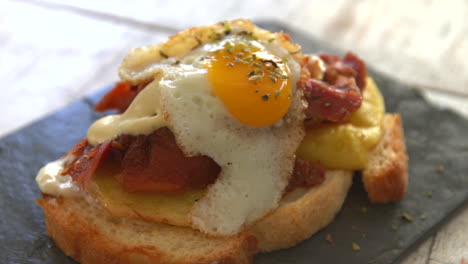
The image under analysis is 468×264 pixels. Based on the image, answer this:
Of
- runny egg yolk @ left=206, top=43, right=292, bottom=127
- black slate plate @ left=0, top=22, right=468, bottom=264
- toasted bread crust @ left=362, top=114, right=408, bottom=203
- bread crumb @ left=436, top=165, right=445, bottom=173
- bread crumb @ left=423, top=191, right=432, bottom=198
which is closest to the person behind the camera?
runny egg yolk @ left=206, top=43, right=292, bottom=127

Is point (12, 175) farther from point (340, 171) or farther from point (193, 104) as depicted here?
point (340, 171)

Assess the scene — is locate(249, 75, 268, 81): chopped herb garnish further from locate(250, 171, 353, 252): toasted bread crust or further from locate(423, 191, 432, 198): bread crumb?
locate(423, 191, 432, 198): bread crumb

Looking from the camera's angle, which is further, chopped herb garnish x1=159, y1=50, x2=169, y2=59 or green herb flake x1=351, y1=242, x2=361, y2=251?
chopped herb garnish x1=159, y1=50, x2=169, y2=59

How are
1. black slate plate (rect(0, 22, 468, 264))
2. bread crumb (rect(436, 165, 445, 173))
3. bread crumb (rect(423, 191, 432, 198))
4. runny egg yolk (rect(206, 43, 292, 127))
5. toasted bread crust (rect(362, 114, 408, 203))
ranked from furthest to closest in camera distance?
bread crumb (rect(436, 165, 445, 173)) → bread crumb (rect(423, 191, 432, 198)) → toasted bread crust (rect(362, 114, 408, 203)) → black slate plate (rect(0, 22, 468, 264)) → runny egg yolk (rect(206, 43, 292, 127))

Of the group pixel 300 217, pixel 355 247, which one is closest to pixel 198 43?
pixel 300 217

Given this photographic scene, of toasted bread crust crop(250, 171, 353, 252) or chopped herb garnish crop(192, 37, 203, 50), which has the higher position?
chopped herb garnish crop(192, 37, 203, 50)

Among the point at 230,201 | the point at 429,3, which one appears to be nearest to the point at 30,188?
the point at 230,201

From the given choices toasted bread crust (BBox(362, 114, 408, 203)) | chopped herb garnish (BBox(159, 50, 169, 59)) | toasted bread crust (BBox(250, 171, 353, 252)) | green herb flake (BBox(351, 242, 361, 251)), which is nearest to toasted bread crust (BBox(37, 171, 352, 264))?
toasted bread crust (BBox(250, 171, 353, 252))
